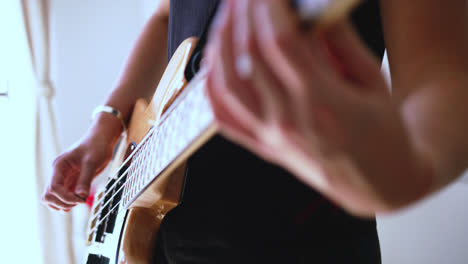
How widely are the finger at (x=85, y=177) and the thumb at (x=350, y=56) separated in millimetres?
643

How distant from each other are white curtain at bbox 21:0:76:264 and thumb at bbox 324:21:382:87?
5.82 feet

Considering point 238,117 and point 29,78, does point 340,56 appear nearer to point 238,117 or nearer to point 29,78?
point 238,117

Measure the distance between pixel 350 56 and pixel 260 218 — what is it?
0.28 meters

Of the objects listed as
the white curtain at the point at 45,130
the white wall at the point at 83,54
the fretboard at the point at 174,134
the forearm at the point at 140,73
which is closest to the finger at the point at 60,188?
the forearm at the point at 140,73

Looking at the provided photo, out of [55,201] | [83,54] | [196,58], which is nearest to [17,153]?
[83,54]

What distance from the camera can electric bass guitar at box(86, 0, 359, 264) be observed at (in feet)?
0.90

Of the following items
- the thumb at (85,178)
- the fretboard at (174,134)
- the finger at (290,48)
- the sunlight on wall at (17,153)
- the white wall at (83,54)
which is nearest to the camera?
the finger at (290,48)

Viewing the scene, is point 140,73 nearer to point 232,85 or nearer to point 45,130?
point 232,85

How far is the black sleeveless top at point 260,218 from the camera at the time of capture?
0.41 m

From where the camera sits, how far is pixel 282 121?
186mm

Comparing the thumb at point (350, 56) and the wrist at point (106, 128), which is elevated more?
the thumb at point (350, 56)

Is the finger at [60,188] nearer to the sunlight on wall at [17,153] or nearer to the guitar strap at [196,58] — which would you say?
the guitar strap at [196,58]

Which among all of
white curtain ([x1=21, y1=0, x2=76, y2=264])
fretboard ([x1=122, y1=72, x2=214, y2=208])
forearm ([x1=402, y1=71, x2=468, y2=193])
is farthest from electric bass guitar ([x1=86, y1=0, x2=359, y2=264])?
white curtain ([x1=21, y1=0, x2=76, y2=264])

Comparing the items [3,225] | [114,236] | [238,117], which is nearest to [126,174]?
[114,236]
